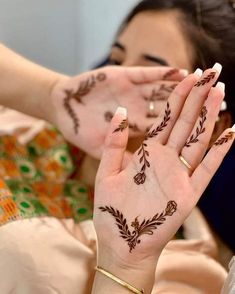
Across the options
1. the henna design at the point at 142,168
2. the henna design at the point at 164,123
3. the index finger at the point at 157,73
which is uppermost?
the henna design at the point at 164,123

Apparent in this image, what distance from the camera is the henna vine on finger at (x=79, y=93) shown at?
106 cm

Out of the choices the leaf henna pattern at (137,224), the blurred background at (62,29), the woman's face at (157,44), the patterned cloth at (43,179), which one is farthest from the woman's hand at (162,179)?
the blurred background at (62,29)

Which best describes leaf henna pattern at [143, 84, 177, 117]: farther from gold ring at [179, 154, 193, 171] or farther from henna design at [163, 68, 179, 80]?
gold ring at [179, 154, 193, 171]

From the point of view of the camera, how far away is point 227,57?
109cm

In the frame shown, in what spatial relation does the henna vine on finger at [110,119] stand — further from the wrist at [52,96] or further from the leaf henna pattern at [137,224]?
the leaf henna pattern at [137,224]

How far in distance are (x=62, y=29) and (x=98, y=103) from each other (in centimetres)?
90

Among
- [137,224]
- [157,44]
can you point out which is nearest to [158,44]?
[157,44]

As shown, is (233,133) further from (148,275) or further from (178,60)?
(178,60)

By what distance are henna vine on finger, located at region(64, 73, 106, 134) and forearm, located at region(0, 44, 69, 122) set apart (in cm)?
4

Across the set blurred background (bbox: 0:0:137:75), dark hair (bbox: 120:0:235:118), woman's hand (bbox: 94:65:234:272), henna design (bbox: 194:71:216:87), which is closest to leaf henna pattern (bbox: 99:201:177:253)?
woman's hand (bbox: 94:65:234:272)

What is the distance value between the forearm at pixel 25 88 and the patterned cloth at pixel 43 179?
0.07 meters

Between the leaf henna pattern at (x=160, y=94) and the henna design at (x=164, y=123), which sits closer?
the henna design at (x=164, y=123)

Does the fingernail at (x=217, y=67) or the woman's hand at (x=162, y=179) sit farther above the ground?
the fingernail at (x=217, y=67)

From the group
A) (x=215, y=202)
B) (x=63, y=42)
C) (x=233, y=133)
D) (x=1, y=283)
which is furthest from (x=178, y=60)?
(x=63, y=42)
